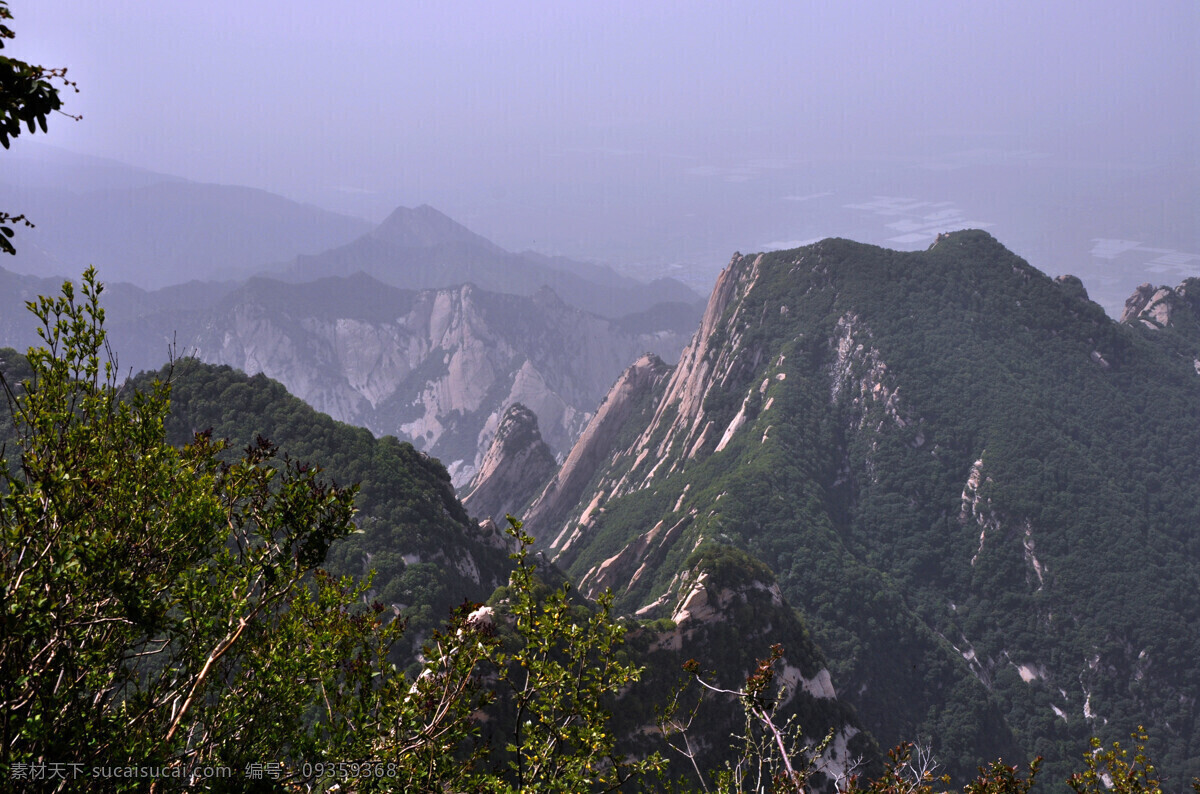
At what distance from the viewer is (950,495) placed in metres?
90.1

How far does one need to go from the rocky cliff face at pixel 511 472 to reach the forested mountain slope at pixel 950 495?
24.5 m

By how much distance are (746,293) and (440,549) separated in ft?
316

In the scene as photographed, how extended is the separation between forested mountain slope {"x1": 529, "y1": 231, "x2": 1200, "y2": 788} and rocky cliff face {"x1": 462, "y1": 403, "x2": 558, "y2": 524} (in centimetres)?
2448

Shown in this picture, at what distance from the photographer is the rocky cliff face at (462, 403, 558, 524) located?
154 metres

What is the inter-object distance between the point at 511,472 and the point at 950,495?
324 feet

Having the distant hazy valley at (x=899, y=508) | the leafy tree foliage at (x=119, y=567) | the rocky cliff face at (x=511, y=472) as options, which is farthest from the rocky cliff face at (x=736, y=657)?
the rocky cliff face at (x=511, y=472)

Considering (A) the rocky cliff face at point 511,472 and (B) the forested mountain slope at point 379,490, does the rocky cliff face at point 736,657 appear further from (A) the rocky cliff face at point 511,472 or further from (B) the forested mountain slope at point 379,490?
(A) the rocky cliff face at point 511,472

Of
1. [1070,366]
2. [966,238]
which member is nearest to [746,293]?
[966,238]

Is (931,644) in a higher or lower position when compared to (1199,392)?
lower

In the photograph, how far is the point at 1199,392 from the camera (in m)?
105

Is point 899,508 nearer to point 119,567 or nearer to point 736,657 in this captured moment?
point 736,657

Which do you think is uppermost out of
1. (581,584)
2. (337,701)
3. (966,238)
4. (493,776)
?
(966,238)

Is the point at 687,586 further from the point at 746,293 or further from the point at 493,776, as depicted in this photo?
the point at 746,293

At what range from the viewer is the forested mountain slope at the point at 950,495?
68938mm
